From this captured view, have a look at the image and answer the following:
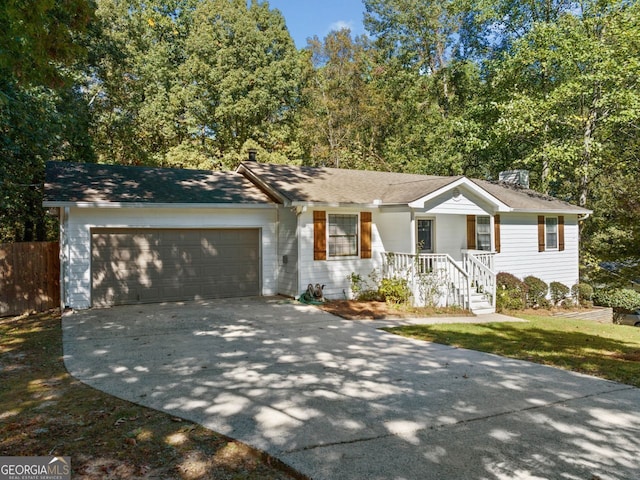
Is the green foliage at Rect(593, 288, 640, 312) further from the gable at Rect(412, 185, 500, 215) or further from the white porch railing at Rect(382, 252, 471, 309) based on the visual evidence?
the white porch railing at Rect(382, 252, 471, 309)

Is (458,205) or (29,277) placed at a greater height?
(458,205)

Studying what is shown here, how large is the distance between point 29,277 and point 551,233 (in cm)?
1769

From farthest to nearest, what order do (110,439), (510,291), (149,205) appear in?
1. (510,291)
2. (149,205)
3. (110,439)

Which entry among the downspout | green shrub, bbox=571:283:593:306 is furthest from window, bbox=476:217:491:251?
the downspout

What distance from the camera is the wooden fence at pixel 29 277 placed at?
1032 centimetres

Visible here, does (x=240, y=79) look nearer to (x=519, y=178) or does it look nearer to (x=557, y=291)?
(x=519, y=178)

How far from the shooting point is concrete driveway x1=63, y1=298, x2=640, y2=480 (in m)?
3.44

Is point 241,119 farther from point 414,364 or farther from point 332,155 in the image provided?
point 414,364

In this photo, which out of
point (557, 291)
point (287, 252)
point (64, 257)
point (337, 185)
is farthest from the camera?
point (557, 291)

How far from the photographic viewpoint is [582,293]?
17.0 metres

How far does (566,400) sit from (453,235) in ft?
33.5

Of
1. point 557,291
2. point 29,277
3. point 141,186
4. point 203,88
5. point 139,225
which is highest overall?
point 203,88

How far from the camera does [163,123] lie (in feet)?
75.2

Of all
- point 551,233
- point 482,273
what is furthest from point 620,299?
point 482,273
